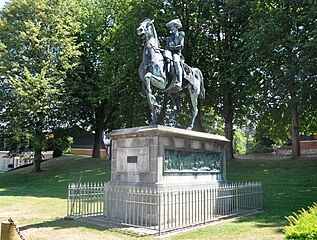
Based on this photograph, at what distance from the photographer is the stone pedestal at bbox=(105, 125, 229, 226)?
10.6 metres

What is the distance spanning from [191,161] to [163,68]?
344cm

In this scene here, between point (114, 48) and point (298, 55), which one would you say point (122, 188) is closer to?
point (298, 55)

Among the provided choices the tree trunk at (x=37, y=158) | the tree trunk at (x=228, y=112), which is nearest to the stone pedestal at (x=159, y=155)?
the tree trunk at (x=228, y=112)

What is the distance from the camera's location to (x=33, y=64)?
30.4m

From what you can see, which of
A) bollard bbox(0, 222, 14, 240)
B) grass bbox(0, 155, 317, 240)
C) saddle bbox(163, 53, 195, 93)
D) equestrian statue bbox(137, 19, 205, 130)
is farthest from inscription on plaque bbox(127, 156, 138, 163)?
bollard bbox(0, 222, 14, 240)

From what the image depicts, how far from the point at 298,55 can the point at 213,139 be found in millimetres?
11281

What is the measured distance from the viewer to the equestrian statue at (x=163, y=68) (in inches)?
462

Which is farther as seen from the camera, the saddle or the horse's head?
the saddle

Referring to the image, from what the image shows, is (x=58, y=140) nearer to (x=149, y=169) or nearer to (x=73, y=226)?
(x=73, y=226)

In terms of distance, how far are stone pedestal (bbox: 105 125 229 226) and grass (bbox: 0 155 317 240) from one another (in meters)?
1.20

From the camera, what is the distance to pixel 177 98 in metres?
14.0

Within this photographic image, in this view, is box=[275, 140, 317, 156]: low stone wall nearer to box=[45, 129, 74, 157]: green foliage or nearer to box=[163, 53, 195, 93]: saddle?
box=[45, 129, 74, 157]: green foliage

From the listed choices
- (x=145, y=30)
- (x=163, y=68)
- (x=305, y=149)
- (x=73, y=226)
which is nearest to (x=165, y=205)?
(x=73, y=226)

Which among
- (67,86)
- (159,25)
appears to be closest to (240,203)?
(159,25)
